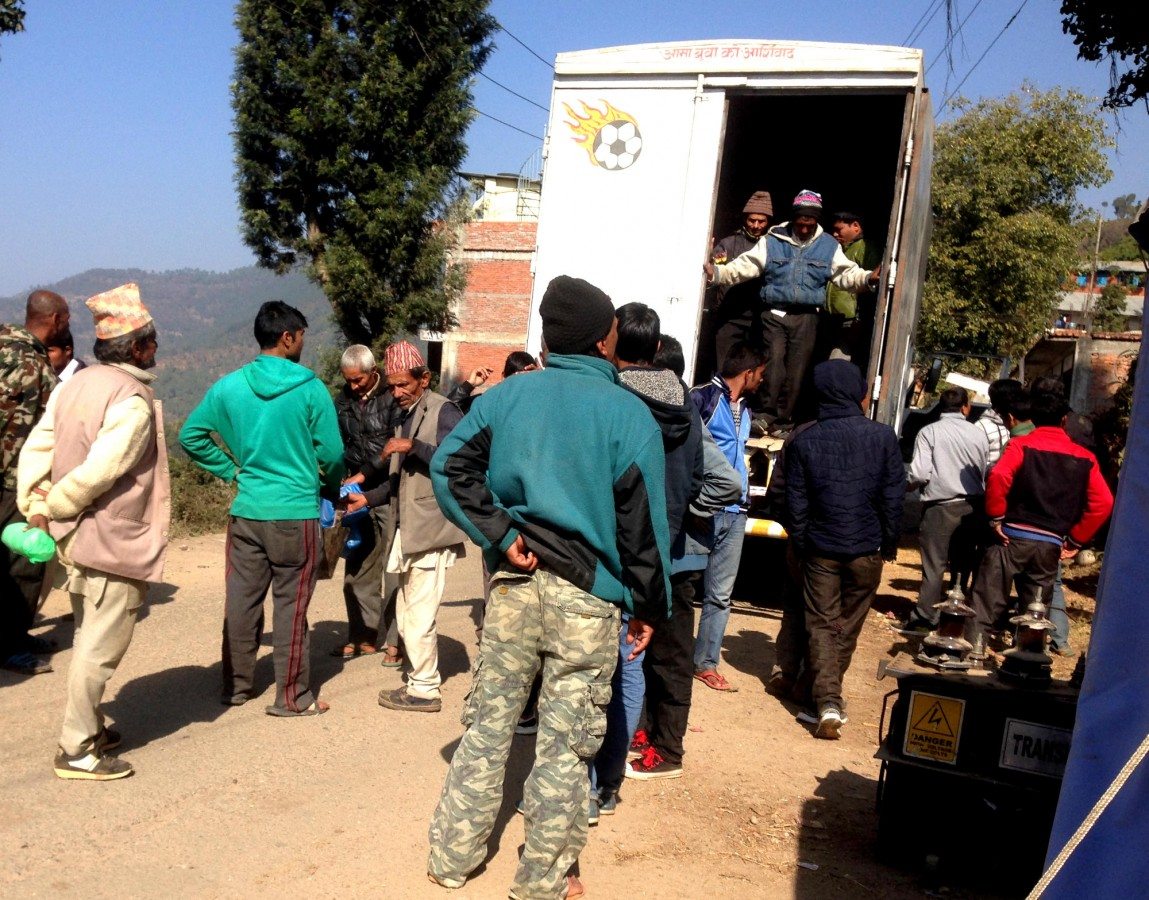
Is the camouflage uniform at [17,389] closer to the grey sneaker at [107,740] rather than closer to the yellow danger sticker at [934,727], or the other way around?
the grey sneaker at [107,740]

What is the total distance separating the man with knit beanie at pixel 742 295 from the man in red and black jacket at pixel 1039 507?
2.43 metres

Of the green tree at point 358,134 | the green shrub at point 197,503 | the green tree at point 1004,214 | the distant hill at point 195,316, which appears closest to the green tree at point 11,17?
the green shrub at point 197,503

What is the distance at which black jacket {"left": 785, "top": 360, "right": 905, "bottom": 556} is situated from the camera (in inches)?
228

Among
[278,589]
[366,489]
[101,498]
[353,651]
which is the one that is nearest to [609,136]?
[366,489]

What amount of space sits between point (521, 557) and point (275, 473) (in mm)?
2130

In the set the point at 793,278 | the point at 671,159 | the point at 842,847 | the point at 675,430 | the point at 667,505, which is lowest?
the point at 842,847

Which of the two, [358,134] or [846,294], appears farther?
[358,134]

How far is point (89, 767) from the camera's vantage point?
4.36m

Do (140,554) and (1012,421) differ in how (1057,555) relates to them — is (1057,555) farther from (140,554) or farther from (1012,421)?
(140,554)

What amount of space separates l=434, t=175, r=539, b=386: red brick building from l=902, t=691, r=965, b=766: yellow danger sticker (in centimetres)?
3099

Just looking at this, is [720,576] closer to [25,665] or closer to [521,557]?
[521,557]

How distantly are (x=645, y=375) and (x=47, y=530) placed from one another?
2.53 meters

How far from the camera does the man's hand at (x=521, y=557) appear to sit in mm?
3516

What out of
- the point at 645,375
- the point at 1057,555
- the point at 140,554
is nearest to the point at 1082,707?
the point at 645,375
